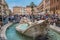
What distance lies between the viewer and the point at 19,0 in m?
2.53

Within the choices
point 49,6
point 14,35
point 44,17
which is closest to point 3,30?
point 14,35

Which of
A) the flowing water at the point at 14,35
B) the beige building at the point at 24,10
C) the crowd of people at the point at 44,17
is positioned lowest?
the flowing water at the point at 14,35

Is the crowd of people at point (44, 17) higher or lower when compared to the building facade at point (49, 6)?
lower

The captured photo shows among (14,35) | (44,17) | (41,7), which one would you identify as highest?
(41,7)

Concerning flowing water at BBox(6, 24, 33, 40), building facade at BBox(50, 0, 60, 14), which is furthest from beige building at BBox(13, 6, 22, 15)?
building facade at BBox(50, 0, 60, 14)

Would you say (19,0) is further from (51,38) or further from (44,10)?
(51,38)

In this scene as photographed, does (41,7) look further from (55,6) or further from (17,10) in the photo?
(17,10)

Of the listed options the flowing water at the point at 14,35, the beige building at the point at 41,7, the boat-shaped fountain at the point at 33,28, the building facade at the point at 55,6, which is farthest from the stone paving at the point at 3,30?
the building facade at the point at 55,6

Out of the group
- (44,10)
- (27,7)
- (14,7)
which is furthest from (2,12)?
(44,10)

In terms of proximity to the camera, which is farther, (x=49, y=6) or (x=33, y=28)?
(x=49, y=6)

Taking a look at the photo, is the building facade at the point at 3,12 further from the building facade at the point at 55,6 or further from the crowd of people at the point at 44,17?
the building facade at the point at 55,6

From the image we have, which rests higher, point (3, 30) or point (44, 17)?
point (44, 17)

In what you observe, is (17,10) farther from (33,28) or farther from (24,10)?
(33,28)

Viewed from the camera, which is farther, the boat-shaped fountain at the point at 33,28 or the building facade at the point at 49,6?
the building facade at the point at 49,6
